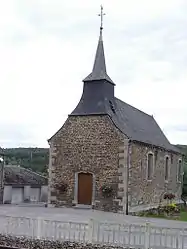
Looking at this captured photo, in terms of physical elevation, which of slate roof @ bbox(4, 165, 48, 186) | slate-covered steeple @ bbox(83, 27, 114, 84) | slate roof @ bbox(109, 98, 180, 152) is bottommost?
slate roof @ bbox(4, 165, 48, 186)

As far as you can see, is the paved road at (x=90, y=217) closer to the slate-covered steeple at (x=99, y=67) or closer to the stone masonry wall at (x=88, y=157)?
the stone masonry wall at (x=88, y=157)

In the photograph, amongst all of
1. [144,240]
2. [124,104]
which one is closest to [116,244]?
[144,240]

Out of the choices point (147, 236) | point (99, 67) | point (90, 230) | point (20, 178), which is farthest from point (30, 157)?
point (147, 236)

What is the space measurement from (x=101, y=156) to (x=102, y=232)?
12707mm

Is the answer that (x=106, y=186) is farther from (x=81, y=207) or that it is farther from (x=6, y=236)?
(x=6, y=236)

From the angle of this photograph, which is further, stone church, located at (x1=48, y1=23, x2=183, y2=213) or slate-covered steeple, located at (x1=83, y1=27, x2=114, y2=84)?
slate-covered steeple, located at (x1=83, y1=27, x2=114, y2=84)

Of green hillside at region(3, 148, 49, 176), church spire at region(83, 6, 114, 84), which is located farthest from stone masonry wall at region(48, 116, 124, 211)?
green hillside at region(3, 148, 49, 176)

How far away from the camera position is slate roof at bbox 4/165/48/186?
3061cm

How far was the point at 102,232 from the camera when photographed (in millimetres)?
11242

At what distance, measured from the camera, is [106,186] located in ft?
76.5

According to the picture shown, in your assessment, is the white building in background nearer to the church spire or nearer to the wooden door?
the wooden door

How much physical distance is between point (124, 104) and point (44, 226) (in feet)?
57.0

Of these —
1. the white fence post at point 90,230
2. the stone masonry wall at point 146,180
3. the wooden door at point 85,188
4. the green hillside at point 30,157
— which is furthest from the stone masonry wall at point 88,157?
the green hillside at point 30,157

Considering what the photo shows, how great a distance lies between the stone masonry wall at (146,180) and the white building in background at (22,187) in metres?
9.46
